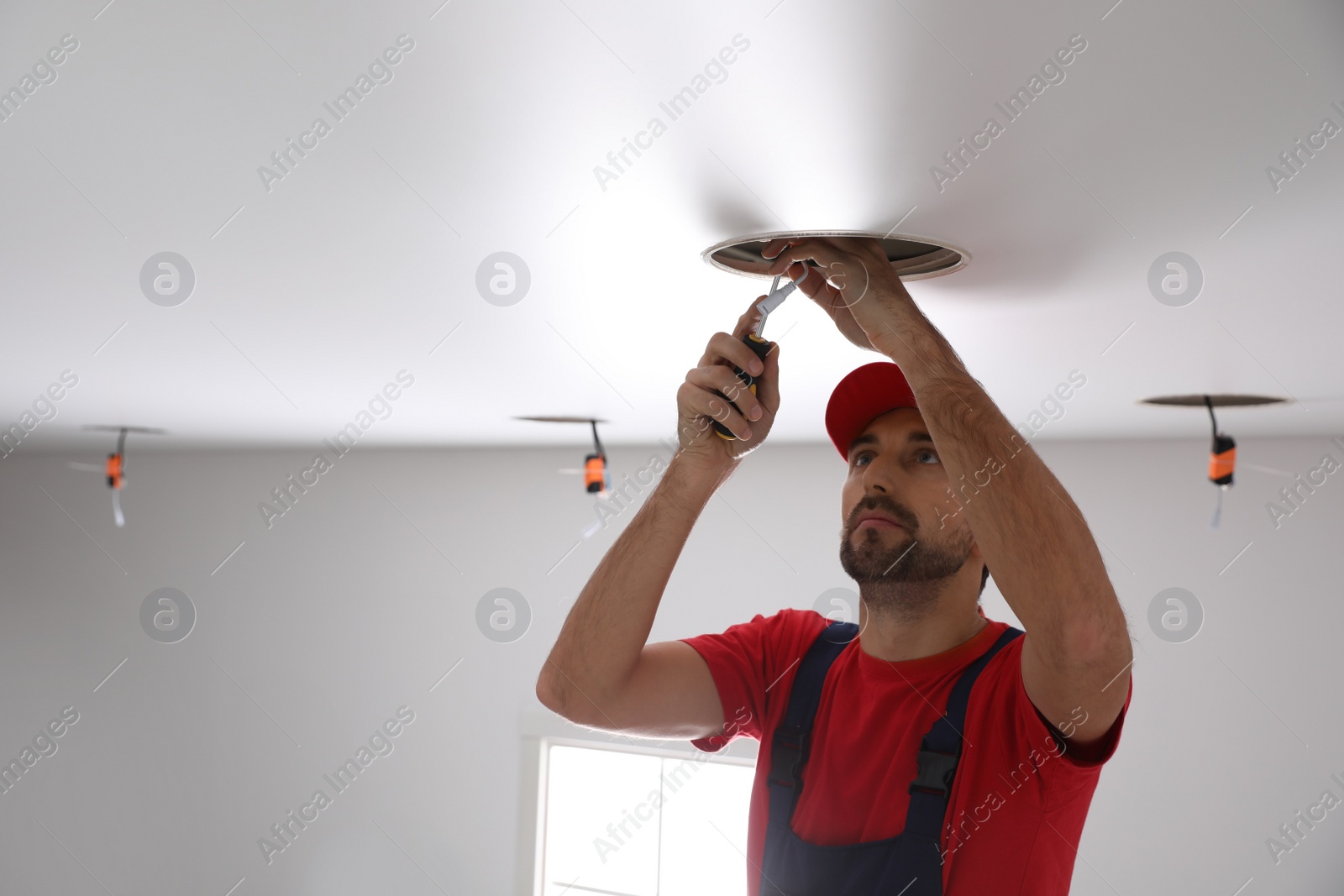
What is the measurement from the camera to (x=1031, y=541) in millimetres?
1064

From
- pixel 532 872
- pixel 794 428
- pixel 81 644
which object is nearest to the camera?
pixel 794 428

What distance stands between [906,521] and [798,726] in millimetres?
390

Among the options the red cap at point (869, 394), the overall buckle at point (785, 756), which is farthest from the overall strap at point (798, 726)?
the red cap at point (869, 394)

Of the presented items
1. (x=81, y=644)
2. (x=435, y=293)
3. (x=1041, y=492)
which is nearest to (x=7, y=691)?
(x=81, y=644)

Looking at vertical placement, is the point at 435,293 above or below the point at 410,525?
below

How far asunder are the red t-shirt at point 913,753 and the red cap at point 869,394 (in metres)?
0.40

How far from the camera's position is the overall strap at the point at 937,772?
1.34m

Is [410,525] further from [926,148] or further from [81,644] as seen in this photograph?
[926,148]

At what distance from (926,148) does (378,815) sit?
4939 millimetres

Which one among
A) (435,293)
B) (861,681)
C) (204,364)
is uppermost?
(204,364)

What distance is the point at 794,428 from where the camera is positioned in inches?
144

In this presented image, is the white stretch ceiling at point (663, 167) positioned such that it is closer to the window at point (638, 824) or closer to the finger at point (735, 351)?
the finger at point (735, 351)

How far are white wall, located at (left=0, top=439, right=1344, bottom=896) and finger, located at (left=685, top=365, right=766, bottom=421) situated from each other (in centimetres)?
268

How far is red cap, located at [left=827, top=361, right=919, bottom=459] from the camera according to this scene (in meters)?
1.70
